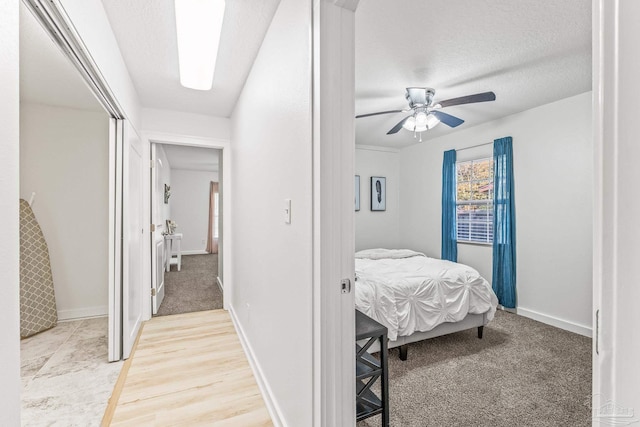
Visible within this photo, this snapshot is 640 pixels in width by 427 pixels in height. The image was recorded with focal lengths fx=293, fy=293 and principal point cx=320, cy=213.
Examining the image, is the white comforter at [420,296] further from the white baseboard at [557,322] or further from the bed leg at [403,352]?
the white baseboard at [557,322]

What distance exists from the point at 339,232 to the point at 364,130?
3.41m

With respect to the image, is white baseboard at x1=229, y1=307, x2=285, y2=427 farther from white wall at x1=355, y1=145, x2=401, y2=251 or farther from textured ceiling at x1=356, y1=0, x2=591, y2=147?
white wall at x1=355, y1=145, x2=401, y2=251

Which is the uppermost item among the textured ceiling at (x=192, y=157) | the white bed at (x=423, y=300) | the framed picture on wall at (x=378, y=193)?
the textured ceiling at (x=192, y=157)

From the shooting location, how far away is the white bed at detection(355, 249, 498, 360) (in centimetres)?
239

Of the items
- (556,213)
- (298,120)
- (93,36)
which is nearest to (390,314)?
(298,120)

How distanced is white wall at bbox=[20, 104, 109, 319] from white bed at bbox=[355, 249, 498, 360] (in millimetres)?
3013

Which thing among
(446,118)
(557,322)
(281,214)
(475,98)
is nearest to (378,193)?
(446,118)

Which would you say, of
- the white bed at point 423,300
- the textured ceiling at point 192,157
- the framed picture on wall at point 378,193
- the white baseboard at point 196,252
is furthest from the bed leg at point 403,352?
the white baseboard at point 196,252

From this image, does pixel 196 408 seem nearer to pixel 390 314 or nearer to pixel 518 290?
pixel 390 314

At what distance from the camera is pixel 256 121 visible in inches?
86.4

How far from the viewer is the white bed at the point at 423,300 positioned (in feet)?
7.86

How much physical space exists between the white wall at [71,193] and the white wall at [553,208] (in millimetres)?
4812

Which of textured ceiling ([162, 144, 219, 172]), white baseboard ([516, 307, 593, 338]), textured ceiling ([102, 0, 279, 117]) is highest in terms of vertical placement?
textured ceiling ([162, 144, 219, 172])

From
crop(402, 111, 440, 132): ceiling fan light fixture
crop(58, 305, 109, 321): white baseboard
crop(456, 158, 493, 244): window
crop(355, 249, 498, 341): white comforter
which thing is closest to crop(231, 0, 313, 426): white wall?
crop(355, 249, 498, 341): white comforter
